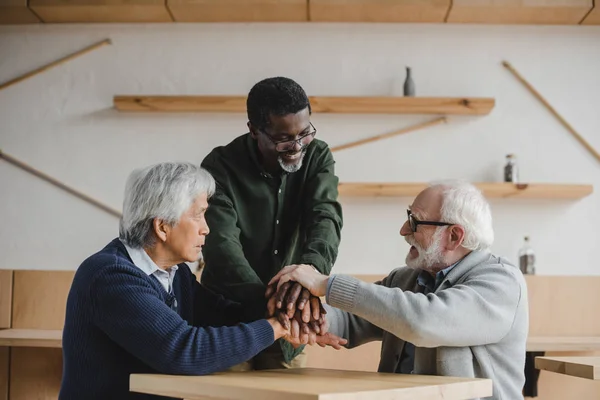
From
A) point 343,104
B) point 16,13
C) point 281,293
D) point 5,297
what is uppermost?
point 16,13

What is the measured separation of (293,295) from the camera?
6.95 feet

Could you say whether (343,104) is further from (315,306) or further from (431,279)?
(315,306)

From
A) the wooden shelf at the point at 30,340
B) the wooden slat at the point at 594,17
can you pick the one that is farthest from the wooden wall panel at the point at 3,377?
the wooden slat at the point at 594,17

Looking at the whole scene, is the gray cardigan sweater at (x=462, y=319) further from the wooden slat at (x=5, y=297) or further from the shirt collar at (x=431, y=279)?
the wooden slat at (x=5, y=297)

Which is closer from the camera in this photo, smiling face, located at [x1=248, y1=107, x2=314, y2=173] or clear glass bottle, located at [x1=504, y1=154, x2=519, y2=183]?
smiling face, located at [x1=248, y1=107, x2=314, y2=173]

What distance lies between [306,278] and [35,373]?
283 cm

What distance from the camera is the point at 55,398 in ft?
14.3

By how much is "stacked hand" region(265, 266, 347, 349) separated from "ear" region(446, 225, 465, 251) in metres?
0.43

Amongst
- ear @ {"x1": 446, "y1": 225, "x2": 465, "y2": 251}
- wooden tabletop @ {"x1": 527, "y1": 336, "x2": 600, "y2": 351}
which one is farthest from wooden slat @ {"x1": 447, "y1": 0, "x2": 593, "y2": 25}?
ear @ {"x1": 446, "y1": 225, "x2": 465, "y2": 251}

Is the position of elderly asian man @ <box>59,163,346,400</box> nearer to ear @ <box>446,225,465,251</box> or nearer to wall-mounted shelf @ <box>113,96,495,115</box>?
ear @ <box>446,225,465,251</box>

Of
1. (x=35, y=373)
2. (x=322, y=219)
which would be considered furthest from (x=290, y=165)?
(x=35, y=373)

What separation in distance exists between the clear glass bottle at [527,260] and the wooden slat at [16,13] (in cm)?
346

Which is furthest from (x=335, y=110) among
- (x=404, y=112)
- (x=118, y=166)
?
(x=118, y=166)

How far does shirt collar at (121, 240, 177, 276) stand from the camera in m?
2.03
